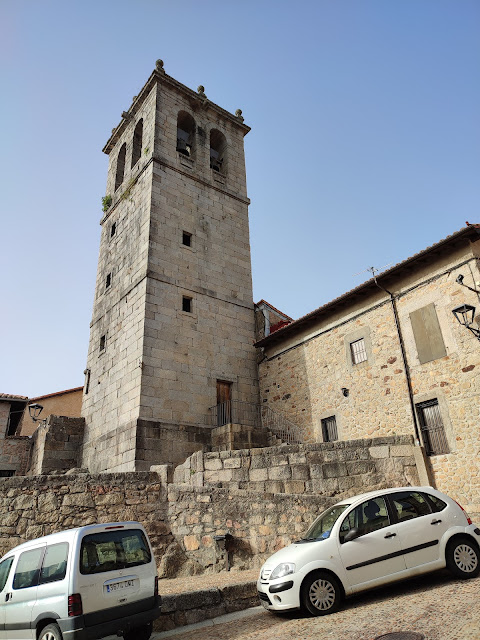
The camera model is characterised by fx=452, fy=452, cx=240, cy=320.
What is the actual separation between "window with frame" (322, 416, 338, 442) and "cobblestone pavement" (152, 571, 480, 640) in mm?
6306

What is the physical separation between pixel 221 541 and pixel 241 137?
56.8ft

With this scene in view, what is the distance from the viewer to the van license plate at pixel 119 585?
4.78m

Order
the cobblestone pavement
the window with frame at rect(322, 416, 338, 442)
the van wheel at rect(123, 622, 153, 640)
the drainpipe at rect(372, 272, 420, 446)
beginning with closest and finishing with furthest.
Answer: the cobblestone pavement → the van wheel at rect(123, 622, 153, 640) → the drainpipe at rect(372, 272, 420, 446) → the window with frame at rect(322, 416, 338, 442)

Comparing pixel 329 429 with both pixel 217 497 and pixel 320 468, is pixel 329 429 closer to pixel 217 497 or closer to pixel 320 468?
pixel 320 468

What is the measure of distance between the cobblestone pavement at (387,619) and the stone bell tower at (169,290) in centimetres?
706

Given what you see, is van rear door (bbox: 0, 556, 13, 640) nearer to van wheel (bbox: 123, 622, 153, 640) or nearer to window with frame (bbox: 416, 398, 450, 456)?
van wheel (bbox: 123, 622, 153, 640)

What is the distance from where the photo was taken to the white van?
4.52 metres

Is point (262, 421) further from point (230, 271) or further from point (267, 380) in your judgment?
point (230, 271)

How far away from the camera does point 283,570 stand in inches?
216

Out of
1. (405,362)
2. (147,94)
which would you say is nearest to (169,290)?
(405,362)

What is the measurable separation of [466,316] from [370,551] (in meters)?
6.01

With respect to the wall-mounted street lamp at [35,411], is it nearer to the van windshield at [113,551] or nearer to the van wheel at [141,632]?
the van windshield at [113,551]

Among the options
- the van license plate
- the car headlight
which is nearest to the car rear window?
the car headlight

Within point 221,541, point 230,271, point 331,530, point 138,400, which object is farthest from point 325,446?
point 230,271
